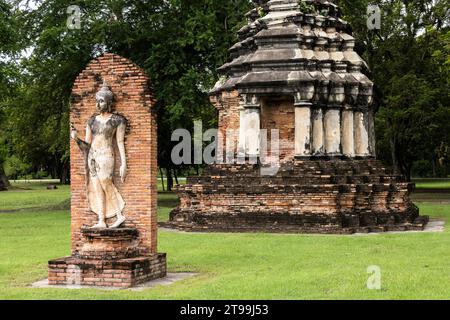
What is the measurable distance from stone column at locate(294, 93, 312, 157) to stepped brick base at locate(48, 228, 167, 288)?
335 inches

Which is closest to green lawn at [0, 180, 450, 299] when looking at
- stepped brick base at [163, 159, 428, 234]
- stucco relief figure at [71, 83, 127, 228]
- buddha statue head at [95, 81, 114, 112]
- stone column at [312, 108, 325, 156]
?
stepped brick base at [163, 159, 428, 234]

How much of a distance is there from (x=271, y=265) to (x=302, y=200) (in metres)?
5.99

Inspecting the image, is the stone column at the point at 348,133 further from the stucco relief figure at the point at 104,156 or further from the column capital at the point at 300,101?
the stucco relief figure at the point at 104,156

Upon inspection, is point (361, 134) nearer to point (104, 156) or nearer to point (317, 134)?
point (317, 134)

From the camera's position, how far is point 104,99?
1112cm

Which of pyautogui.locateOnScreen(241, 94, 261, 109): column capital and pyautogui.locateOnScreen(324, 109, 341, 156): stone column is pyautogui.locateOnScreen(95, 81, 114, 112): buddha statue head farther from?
pyautogui.locateOnScreen(324, 109, 341, 156): stone column

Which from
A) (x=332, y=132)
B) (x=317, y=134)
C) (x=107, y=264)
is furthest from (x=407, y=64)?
(x=107, y=264)

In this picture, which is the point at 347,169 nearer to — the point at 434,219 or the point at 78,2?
the point at 434,219

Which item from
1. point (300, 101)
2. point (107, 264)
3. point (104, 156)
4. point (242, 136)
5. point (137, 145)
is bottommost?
point (107, 264)

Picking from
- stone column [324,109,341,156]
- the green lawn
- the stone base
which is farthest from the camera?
stone column [324,109,341,156]

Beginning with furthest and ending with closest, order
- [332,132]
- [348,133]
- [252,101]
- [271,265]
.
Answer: [348,133] < [332,132] < [252,101] < [271,265]

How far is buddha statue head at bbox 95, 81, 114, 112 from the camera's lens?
11.1 meters

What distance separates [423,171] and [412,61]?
43.2 metres

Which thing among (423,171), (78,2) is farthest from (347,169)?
(423,171)
